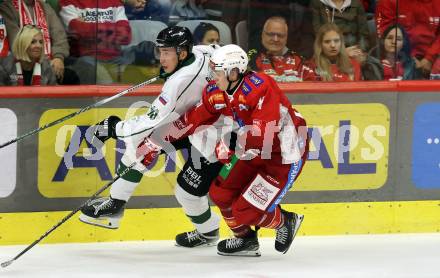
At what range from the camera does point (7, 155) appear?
6.85m

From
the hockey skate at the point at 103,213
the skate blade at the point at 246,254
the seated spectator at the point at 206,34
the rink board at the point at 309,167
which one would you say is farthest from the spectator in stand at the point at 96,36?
the skate blade at the point at 246,254

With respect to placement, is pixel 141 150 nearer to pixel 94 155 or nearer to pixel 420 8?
pixel 94 155

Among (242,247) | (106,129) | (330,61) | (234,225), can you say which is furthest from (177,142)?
(330,61)

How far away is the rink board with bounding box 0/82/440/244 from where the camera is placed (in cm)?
688

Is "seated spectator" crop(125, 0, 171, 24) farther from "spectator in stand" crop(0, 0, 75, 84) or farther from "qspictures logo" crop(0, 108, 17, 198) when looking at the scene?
"qspictures logo" crop(0, 108, 17, 198)

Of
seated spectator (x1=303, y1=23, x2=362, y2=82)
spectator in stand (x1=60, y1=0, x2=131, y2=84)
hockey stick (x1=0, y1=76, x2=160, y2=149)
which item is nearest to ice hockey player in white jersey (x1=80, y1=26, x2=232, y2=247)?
hockey stick (x1=0, y1=76, x2=160, y2=149)

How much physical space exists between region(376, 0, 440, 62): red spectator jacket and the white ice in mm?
1207

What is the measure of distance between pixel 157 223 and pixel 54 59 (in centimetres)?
112

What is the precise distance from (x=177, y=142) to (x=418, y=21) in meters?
1.81

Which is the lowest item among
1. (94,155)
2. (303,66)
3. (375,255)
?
(375,255)

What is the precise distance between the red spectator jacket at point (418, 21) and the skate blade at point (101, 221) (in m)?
2.04

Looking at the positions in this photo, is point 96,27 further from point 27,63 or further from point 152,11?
point 27,63

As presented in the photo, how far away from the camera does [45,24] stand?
22.6 ft

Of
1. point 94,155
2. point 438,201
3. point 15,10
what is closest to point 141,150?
point 94,155
